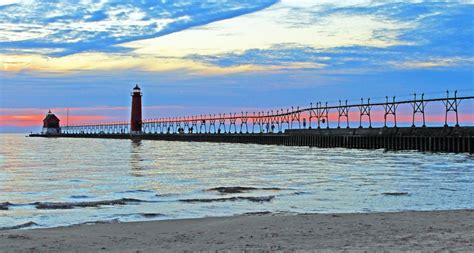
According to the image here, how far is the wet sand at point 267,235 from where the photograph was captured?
11.0 meters

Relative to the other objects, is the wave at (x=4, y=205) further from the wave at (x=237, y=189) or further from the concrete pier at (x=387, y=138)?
the concrete pier at (x=387, y=138)

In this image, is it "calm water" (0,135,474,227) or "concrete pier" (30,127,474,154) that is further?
"concrete pier" (30,127,474,154)

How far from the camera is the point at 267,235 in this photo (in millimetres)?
12445

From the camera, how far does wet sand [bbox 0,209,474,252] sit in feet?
36.1

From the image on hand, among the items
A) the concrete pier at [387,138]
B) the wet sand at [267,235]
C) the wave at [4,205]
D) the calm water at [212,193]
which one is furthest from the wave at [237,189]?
the concrete pier at [387,138]

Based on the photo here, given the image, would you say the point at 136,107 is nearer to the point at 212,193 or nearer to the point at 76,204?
the point at 212,193

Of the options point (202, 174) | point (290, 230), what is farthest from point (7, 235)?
point (202, 174)

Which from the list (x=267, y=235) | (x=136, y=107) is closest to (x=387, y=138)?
(x=267, y=235)

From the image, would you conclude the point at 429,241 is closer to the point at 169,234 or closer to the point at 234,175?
the point at 169,234

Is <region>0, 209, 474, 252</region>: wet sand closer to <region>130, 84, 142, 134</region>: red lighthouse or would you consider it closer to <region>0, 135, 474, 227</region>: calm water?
<region>0, 135, 474, 227</region>: calm water

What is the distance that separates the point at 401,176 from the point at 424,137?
35837mm

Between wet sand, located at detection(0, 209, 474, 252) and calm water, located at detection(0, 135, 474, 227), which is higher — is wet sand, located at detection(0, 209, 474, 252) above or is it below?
above

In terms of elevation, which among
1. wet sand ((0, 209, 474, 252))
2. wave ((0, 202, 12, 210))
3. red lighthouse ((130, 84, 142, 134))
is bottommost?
wave ((0, 202, 12, 210))

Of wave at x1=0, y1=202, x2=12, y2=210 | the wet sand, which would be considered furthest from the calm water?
the wet sand
